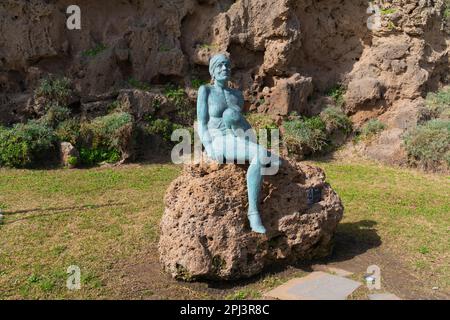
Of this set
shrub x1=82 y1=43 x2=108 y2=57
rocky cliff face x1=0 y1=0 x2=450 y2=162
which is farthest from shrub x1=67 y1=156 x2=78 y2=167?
shrub x1=82 y1=43 x2=108 y2=57

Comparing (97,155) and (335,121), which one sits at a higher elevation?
(335,121)

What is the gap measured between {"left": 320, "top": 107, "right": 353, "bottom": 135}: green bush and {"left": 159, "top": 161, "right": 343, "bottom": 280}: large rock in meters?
7.83

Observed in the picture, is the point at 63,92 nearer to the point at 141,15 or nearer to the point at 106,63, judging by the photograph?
the point at 106,63

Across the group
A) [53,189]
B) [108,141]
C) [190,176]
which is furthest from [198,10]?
[190,176]

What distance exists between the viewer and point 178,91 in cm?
1292

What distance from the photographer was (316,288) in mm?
4492

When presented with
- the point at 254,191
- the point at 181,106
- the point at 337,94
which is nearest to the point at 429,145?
the point at 337,94

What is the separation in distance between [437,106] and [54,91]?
1157 centimetres

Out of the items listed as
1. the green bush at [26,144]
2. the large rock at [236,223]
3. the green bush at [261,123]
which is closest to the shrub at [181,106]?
the green bush at [261,123]

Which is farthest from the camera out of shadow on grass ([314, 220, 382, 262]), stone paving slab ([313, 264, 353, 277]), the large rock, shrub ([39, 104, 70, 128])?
shrub ([39, 104, 70, 128])

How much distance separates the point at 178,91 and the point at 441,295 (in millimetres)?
9897

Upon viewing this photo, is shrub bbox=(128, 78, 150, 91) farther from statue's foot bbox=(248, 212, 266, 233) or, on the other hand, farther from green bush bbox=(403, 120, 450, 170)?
statue's foot bbox=(248, 212, 266, 233)

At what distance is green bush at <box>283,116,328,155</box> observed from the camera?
1184 cm

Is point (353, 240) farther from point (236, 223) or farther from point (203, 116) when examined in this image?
point (203, 116)
